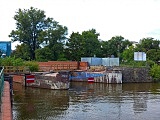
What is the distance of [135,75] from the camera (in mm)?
57188

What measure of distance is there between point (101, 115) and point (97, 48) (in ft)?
169

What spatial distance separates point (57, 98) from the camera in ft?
113

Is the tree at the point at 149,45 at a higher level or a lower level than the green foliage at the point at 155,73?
higher

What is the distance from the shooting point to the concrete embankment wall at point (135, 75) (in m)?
56.2

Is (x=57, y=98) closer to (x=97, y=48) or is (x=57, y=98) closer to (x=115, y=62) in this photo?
(x=115, y=62)

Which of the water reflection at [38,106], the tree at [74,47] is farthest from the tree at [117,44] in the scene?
the water reflection at [38,106]

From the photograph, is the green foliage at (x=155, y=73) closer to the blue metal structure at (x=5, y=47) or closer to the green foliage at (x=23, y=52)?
the green foliage at (x=23, y=52)

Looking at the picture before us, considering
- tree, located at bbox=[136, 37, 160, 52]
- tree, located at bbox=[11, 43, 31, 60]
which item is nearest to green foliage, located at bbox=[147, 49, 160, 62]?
tree, located at bbox=[136, 37, 160, 52]

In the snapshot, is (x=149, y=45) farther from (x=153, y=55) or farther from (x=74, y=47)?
(x=74, y=47)

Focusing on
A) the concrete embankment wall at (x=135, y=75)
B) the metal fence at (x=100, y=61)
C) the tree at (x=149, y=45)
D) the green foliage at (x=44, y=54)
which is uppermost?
the tree at (x=149, y=45)

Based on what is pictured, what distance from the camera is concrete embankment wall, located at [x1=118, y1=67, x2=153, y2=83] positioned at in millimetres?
56181

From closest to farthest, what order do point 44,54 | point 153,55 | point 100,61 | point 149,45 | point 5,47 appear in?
1. point 100,61
2. point 44,54
3. point 5,47
4. point 153,55
5. point 149,45

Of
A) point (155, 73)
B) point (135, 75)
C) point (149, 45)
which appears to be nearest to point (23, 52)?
point (135, 75)

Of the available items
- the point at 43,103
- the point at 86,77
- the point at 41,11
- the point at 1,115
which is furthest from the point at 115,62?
the point at 1,115
